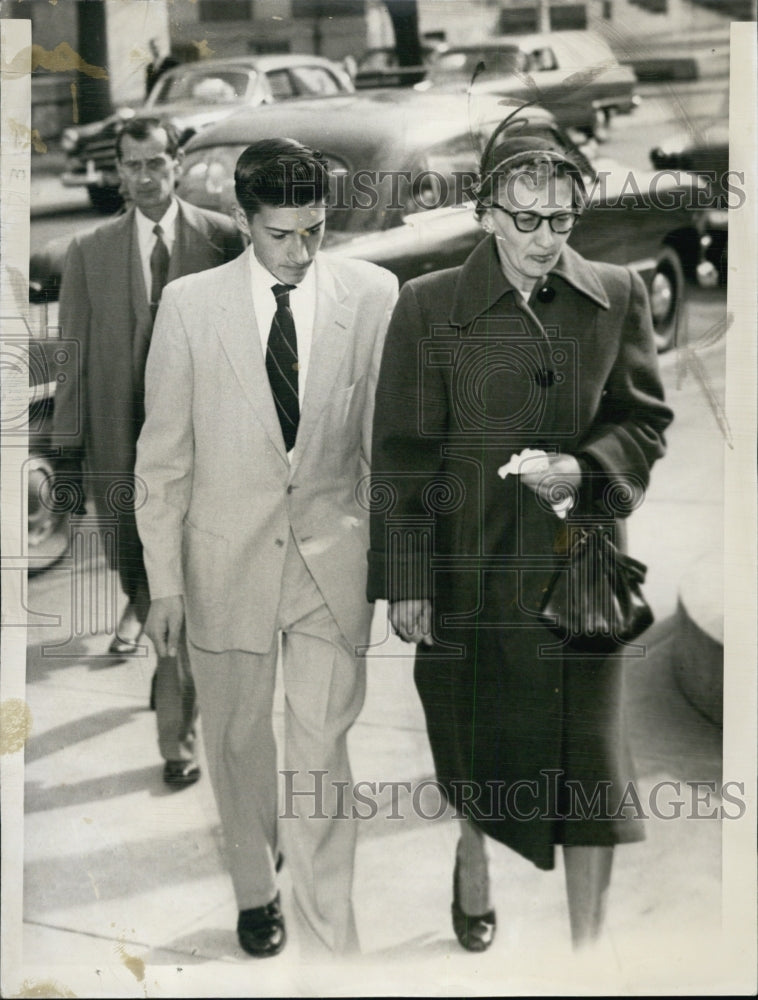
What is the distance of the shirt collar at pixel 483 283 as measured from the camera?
323 centimetres

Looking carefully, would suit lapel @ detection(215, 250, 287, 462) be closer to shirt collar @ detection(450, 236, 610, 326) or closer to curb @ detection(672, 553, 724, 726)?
shirt collar @ detection(450, 236, 610, 326)

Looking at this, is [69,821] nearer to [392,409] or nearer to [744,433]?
[392,409]

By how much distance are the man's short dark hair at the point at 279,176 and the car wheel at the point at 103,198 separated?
0.35 meters

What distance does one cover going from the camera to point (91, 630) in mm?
3281

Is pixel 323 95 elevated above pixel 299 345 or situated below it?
above

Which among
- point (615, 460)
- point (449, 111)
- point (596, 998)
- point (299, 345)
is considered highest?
point (449, 111)

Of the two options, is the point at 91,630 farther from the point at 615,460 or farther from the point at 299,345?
the point at 615,460

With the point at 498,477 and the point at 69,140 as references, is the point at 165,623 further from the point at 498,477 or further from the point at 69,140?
the point at 69,140

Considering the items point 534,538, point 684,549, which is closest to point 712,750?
point 684,549

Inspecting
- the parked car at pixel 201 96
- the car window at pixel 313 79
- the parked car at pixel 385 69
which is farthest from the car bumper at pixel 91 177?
the parked car at pixel 385 69

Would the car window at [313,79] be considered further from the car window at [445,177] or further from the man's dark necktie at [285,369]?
the man's dark necktie at [285,369]

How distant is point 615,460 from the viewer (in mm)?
3262

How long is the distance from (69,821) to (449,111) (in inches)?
90.5

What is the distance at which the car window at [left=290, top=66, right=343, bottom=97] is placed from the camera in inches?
127
